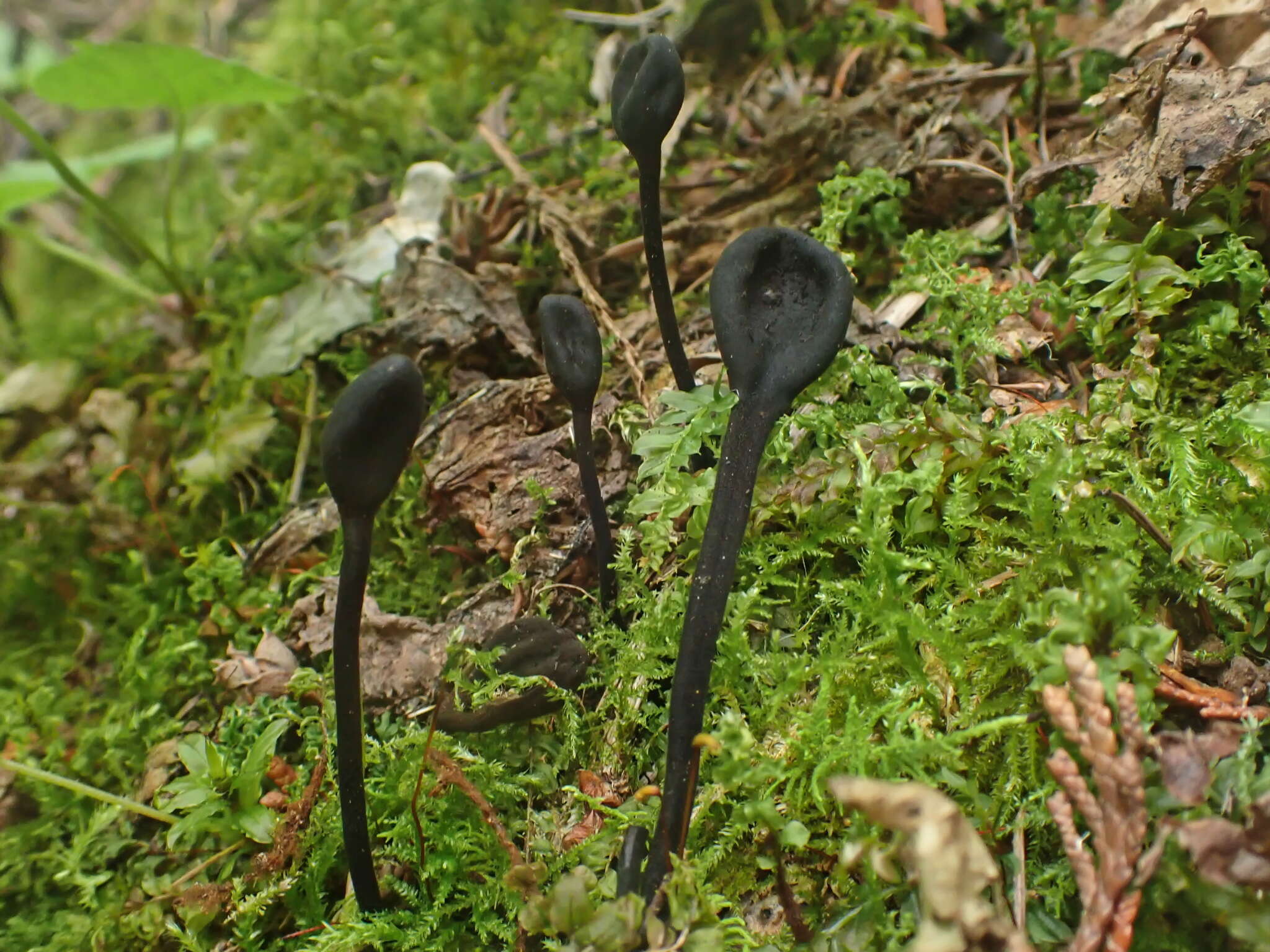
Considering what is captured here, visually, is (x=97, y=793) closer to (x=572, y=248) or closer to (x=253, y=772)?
(x=253, y=772)

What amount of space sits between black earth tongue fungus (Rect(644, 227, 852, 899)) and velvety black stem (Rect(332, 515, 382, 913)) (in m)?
0.38

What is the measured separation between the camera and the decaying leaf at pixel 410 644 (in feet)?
4.70

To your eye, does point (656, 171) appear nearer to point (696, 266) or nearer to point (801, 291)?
point (801, 291)

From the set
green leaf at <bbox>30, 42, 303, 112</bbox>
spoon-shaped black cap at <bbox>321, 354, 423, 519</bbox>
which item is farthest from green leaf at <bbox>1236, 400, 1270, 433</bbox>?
green leaf at <bbox>30, 42, 303, 112</bbox>

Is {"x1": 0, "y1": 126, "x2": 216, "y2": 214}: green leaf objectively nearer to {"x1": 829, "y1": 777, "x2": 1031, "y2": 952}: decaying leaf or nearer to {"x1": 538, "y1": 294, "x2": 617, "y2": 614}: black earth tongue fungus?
{"x1": 538, "y1": 294, "x2": 617, "y2": 614}: black earth tongue fungus

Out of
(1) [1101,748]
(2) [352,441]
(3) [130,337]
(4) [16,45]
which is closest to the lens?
(1) [1101,748]

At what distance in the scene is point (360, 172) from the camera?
261 centimetres

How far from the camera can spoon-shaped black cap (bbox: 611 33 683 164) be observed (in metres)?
1.22

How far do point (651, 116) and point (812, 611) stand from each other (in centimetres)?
74

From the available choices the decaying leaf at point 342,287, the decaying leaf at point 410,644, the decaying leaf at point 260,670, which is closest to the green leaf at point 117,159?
the decaying leaf at point 342,287

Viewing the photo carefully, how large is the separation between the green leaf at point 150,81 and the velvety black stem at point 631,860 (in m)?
1.97

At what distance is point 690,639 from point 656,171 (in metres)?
0.67

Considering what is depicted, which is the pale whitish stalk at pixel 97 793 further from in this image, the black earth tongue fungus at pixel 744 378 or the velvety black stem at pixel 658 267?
the velvety black stem at pixel 658 267

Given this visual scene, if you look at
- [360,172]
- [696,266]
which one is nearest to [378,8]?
[360,172]
